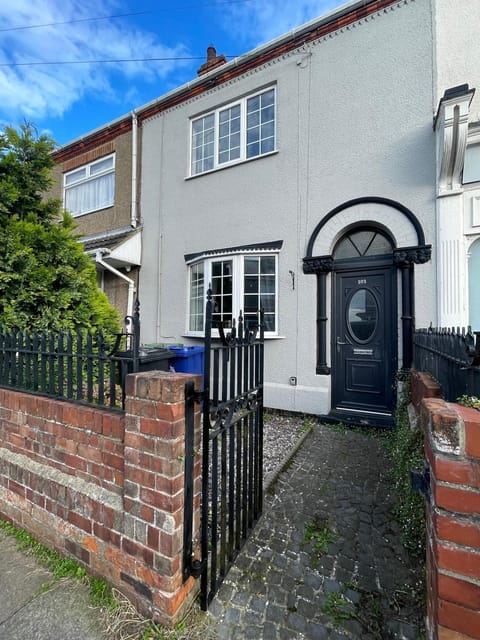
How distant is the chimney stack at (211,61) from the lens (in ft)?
22.5

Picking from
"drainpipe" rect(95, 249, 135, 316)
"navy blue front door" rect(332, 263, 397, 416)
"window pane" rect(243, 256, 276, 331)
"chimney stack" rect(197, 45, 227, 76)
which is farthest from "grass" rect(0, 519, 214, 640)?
"chimney stack" rect(197, 45, 227, 76)

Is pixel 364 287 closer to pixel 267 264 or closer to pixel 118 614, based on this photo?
pixel 267 264

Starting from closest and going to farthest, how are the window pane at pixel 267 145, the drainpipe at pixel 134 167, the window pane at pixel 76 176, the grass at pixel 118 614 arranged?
the grass at pixel 118 614
the window pane at pixel 267 145
the drainpipe at pixel 134 167
the window pane at pixel 76 176

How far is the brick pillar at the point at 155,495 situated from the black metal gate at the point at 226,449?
8cm

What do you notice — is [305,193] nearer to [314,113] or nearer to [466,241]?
[314,113]

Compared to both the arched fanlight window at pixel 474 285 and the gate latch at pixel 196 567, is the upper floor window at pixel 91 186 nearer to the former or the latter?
the arched fanlight window at pixel 474 285

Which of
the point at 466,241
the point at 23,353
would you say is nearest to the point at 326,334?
the point at 466,241

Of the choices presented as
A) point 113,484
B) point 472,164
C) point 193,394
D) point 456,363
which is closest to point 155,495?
point 113,484

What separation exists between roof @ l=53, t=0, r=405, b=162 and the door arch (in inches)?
122

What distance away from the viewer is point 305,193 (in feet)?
17.3

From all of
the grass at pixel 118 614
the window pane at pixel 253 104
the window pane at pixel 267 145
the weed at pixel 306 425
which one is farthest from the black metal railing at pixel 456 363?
the window pane at pixel 253 104

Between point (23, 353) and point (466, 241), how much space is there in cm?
529

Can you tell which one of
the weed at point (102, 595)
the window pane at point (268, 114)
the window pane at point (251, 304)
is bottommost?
the weed at point (102, 595)

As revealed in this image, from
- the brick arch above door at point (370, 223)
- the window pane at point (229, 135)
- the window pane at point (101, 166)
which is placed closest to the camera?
the brick arch above door at point (370, 223)
